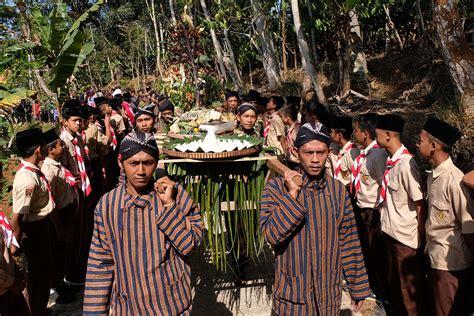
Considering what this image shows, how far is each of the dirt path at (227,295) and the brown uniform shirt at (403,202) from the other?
90cm

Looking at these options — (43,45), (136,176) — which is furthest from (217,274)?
(43,45)

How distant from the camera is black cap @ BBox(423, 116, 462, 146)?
259 cm

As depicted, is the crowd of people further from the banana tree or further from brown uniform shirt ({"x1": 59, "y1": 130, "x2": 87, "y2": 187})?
the banana tree

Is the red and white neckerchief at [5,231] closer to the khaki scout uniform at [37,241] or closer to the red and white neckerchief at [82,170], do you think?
the khaki scout uniform at [37,241]

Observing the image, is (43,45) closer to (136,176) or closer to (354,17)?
(136,176)

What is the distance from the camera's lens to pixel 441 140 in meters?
2.64

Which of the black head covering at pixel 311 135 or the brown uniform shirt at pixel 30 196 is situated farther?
the brown uniform shirt at pixel 30 196

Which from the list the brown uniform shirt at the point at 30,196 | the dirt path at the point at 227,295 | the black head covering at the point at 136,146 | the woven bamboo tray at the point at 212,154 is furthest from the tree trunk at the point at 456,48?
the brown uniform shirt at the point at 30,196

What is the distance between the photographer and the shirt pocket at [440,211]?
8.53ft

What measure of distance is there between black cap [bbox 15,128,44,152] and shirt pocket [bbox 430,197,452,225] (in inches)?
126

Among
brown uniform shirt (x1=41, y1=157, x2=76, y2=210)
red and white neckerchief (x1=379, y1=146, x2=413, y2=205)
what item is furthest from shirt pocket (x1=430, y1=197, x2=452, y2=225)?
brown uniform shirt (x1=41, y1=157, x2=76, y2=210)

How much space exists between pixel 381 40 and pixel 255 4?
702cm

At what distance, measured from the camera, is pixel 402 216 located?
3.09 m

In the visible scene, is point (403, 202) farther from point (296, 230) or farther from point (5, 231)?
point (5, 231)
